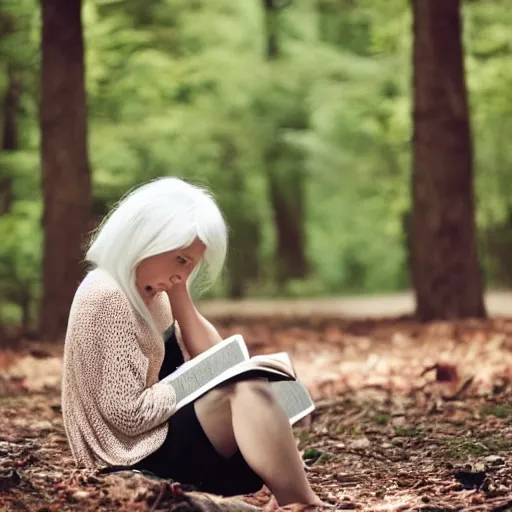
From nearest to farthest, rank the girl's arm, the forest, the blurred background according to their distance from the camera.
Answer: the girl's arm → the forest → the blurred background

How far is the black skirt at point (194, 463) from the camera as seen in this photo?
3.84 metres

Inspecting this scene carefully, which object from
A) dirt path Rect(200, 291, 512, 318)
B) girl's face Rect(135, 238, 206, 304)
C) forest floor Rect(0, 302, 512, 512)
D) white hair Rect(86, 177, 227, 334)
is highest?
white hair Rect(86, 177, 227, 334)

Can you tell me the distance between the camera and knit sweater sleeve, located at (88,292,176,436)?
376cm

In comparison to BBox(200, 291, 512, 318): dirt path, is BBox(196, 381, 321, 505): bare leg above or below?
above

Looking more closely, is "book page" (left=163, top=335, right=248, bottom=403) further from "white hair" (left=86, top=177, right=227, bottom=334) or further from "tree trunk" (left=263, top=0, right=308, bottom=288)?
"tree trunk" (left=263, top=0, right=308, bottom=288)

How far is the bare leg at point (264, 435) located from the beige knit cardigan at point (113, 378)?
0.75 feet

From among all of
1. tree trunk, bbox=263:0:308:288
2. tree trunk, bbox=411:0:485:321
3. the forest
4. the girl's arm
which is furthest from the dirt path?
the girl's arm

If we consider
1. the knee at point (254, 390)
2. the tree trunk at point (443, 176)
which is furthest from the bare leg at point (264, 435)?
the tree trunk at point (443, 176)

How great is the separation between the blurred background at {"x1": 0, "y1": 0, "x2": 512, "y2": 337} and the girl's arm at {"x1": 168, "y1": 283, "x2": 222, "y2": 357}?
558 cm

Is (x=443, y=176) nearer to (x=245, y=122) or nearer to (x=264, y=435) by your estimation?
(x=264, y=435)

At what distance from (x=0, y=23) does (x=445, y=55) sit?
Answer: 4.90m

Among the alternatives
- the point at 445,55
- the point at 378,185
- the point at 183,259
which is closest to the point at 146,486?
the point at 183,259

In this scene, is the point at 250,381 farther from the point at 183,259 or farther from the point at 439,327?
the point at 439,327

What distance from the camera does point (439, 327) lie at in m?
9.56
